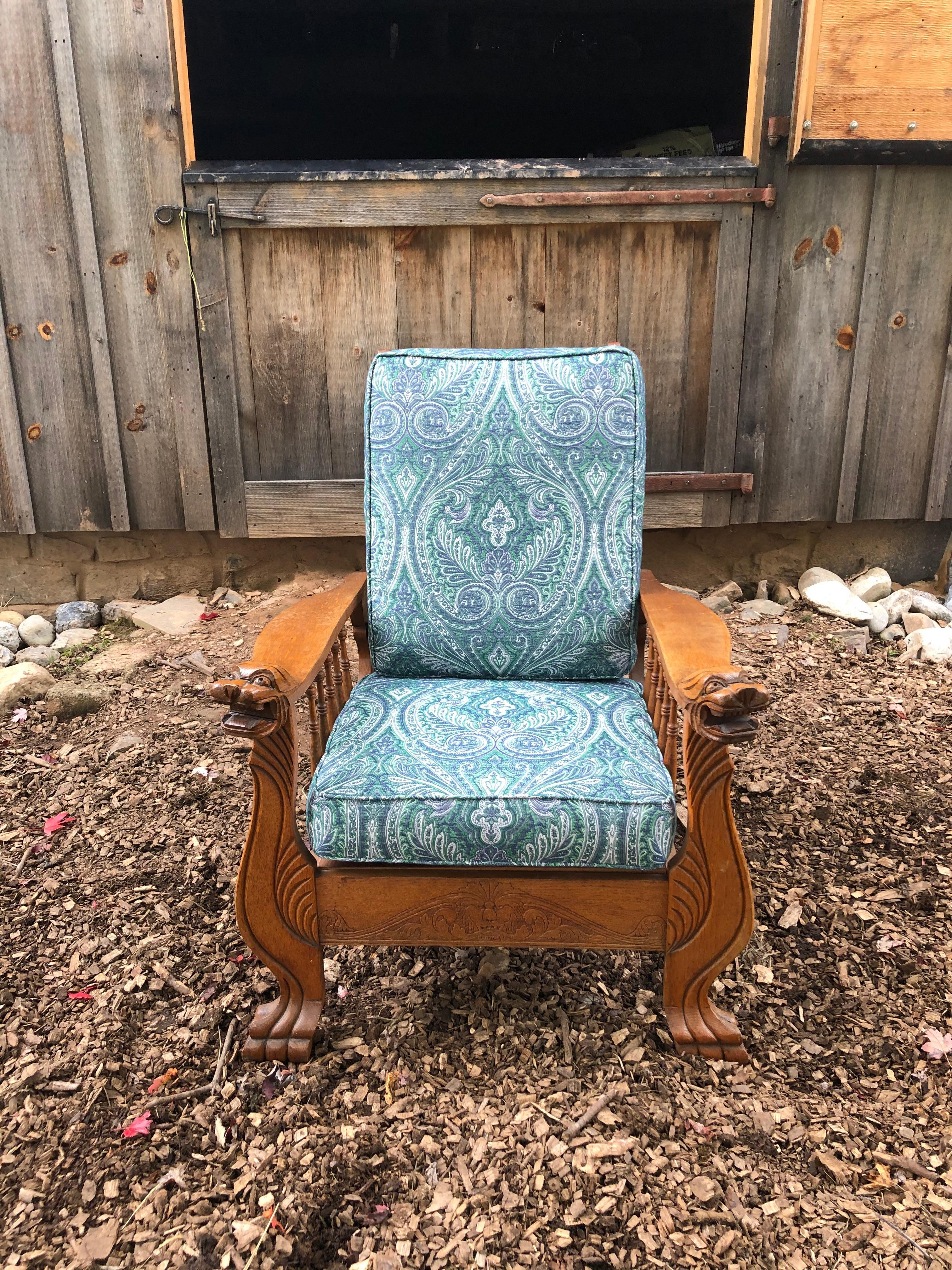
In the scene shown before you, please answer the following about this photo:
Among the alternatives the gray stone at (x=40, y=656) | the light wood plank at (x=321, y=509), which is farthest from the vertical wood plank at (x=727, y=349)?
the gray stone at (x=40, y=656)

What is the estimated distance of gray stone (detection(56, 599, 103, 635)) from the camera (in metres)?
3.63

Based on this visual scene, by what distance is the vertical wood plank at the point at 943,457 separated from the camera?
138 inches

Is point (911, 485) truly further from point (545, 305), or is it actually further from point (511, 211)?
A: point (511, 211)

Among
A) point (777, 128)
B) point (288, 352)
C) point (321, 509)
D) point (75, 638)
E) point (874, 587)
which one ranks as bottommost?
point (75, 638)

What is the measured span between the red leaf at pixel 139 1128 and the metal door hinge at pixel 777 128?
3374mm

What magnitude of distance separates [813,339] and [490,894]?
8.88 feet

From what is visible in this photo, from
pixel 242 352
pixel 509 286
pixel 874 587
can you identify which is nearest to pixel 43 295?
pixel 242 352

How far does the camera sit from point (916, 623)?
11.6 feet

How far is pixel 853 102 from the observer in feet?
10.1

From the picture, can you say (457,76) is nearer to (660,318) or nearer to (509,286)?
(509,286)

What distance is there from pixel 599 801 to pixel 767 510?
8.00ft

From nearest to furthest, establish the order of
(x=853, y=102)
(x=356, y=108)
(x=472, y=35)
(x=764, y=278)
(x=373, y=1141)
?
(x=373, y=1141) → (x=853, y=102) → (x=764, y=278) → (x=472, y=35) → (x=356, y=108)

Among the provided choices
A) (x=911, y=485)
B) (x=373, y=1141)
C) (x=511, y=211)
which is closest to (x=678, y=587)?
(x=911, y=485)

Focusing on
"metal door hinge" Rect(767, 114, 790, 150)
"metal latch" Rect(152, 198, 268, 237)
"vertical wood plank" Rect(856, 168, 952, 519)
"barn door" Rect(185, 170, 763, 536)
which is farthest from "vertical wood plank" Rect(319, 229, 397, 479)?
"vertical wood plank" Rect(856, 168, 952, 519)
